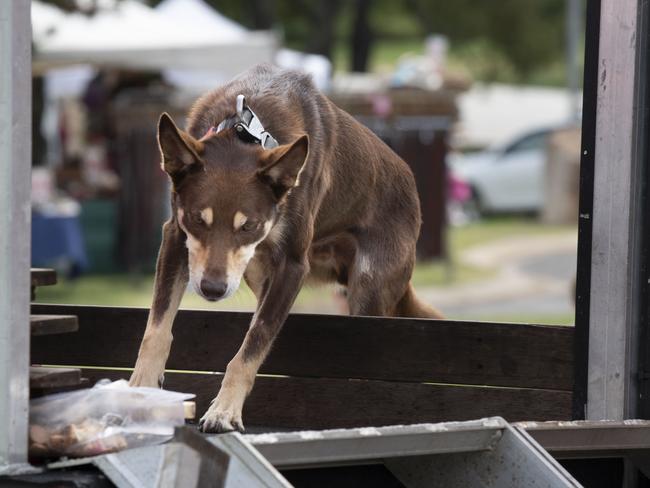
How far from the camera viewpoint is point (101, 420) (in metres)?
3.64

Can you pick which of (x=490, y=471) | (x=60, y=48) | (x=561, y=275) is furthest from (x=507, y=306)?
(x=490, y=471)

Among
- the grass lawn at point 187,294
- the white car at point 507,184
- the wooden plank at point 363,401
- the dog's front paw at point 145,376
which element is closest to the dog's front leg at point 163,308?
the dog's front paw at point 145,376

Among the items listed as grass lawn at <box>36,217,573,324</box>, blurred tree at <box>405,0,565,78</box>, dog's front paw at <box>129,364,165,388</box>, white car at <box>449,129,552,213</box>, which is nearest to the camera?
dog's front paw at <box>129,364,165,388</box>

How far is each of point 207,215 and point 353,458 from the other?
108 cm

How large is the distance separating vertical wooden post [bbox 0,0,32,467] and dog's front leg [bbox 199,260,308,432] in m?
0.83

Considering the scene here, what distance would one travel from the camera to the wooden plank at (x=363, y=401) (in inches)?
176

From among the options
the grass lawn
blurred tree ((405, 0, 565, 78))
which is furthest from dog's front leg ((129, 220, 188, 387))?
blurred tree ((405, 0, 565, 78))

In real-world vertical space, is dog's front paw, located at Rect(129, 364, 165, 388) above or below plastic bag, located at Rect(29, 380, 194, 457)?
below

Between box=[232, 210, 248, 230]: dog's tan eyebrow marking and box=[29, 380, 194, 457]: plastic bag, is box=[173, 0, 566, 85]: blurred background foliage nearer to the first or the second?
box=[232, 210, 248, 230]: dog's tan eyebrow marking

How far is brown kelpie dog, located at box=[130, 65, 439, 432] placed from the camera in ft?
13.6

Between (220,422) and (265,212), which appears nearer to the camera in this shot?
(220,422)

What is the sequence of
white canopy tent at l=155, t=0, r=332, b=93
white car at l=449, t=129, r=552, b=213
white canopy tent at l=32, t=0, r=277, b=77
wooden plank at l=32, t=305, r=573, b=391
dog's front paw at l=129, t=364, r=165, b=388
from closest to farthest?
dog's front paw at l=129, t=364, r=165, b=388, wooden plank at l=32, t=305, r=573, b=391, white canopy tent at l=32, t=0, r=277, b=77, white canopy tent at l=155, t=0, r=332, b=93, white car at l=449, t=129, r=552, b=213

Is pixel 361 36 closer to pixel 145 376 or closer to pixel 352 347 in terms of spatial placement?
pixel 352 347

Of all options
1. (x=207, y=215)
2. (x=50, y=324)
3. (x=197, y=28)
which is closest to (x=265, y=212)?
(x=207, y=215)
